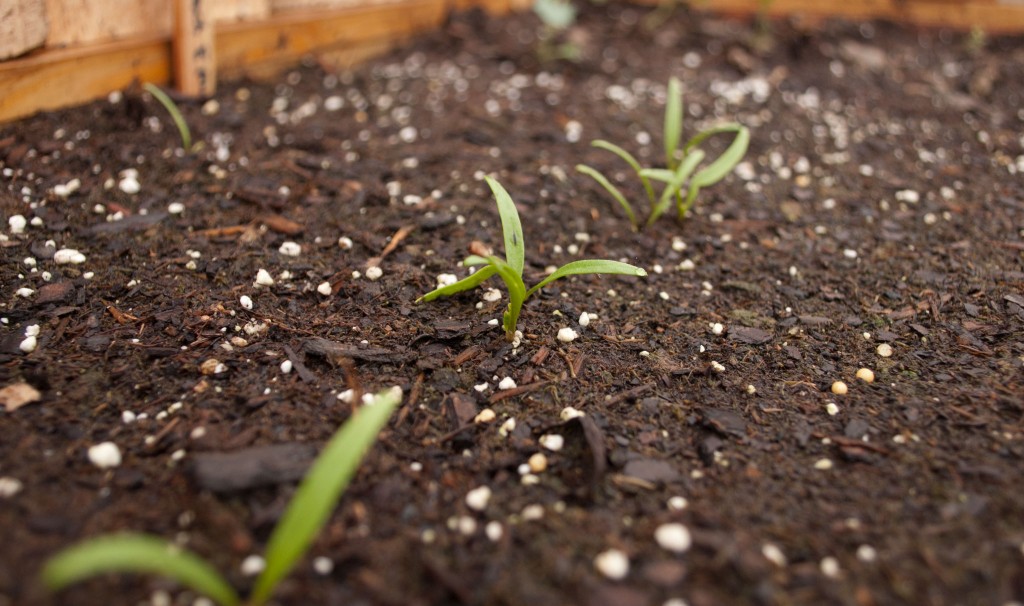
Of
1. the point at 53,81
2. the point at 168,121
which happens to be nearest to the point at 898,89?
the point at 168,121

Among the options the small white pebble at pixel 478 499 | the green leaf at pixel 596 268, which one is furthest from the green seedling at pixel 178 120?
the small white pebble at pixel 478 499

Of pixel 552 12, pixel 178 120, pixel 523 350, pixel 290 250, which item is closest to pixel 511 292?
pixel 523 350

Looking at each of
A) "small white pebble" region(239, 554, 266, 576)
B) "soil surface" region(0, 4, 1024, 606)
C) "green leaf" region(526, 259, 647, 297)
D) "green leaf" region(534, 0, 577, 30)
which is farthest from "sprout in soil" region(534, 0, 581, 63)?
"small white pebble" region(239, 554, 266, 576)

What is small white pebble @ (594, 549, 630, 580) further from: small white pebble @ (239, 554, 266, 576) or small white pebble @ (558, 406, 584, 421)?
small white pebble @ (239, 554, 266, 576)

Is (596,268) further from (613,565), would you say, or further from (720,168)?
(720,168)

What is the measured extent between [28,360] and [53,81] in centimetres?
134

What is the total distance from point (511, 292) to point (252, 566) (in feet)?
2.82

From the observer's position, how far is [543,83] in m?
3.47

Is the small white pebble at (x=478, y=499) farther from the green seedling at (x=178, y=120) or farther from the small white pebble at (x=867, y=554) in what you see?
the green seedling at (x=178, y=120)

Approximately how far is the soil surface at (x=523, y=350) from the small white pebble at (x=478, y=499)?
32mm

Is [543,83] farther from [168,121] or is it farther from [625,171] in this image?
[168,121]

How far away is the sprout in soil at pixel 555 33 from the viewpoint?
3.39 meters

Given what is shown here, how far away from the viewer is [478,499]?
4.70 ft

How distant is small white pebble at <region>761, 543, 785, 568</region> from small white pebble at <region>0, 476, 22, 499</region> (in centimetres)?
149
